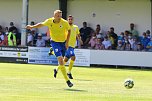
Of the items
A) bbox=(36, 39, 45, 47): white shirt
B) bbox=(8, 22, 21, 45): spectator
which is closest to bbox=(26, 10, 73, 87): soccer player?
bbox=(36, 39, 45, 47): white shirt

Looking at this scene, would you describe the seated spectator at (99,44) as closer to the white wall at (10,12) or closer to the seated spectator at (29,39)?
the seated spectator at (29,39)

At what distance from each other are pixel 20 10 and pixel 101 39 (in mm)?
8011

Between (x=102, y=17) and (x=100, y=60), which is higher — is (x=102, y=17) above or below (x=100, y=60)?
above

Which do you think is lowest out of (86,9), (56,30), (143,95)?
(143,95)

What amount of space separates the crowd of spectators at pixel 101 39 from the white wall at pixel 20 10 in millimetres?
1703

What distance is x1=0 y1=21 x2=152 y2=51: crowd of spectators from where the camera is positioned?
28.8 meters

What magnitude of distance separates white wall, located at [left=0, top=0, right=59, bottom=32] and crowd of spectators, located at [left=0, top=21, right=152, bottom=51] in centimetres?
170

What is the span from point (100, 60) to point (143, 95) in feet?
45.2

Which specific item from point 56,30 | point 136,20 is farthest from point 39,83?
point 136,20

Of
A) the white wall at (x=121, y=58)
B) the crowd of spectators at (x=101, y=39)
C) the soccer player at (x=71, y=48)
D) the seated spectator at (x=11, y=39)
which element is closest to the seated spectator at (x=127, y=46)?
the crowd of spectators at (x=101, y=39)

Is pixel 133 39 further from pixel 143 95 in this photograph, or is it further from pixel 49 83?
pixel 143 95

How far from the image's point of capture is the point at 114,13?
3234 cm

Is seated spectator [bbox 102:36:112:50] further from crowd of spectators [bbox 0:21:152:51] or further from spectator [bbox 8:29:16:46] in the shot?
spectator [bbox 8:29:16:46]

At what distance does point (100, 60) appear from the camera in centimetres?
2798
